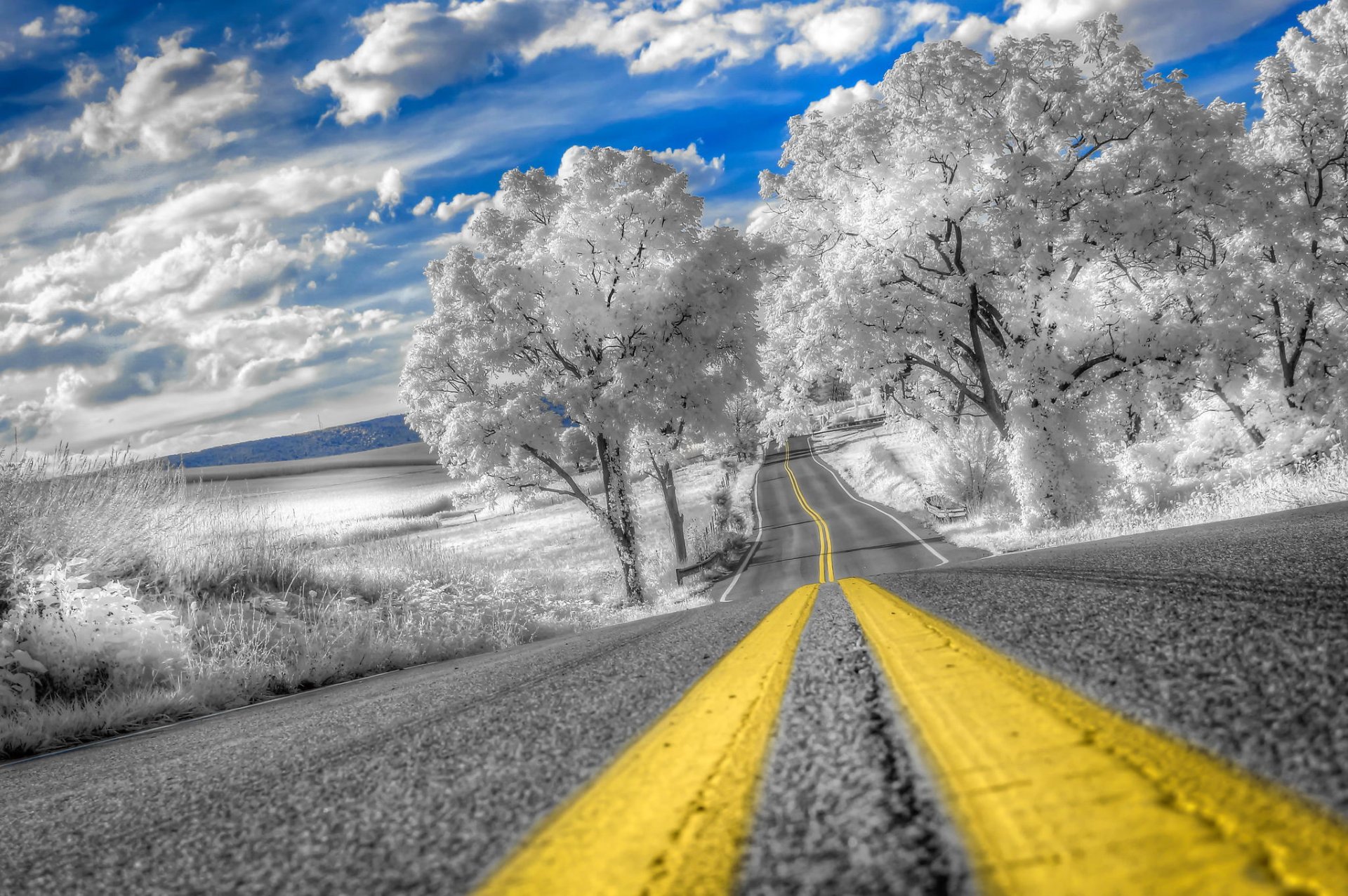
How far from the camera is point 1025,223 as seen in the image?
48.3 feet

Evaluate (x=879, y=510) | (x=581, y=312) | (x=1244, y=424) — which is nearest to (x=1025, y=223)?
(x=581, y=312)

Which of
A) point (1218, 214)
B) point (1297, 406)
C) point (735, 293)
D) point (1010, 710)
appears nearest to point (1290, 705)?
point (1010, 710)

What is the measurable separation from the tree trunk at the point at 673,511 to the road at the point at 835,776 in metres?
23.4

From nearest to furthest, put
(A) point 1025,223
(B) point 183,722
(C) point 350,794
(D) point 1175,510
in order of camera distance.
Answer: (C) point 350,794, (B) point 183,722, (D) point 1175,510, (A) point 1025,223

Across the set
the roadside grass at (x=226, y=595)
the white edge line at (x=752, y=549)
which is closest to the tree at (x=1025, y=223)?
the white edge line at (x=752, y=549)

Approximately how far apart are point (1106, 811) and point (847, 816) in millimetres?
257

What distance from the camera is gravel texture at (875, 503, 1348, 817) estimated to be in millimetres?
832

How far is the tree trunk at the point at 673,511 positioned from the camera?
2602 cm

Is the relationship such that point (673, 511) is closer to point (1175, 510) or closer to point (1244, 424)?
point (1175, 510)

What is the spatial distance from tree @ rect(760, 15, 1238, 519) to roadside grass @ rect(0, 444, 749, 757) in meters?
9.24

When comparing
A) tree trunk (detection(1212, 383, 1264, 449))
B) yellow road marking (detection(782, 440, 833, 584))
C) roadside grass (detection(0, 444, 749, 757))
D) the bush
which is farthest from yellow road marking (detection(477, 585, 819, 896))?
tree trunk (detection(1212, 383, 1264, 449))

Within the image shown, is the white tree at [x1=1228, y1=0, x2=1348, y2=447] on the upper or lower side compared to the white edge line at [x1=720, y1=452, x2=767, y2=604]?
upper

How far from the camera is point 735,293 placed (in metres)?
15.4

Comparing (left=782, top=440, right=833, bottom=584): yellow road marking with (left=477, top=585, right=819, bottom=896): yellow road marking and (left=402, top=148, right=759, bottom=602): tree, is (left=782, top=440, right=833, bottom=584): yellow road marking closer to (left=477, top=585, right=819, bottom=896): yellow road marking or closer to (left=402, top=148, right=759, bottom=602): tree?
(left=402, top=148, right=759, bottom=602): tree
